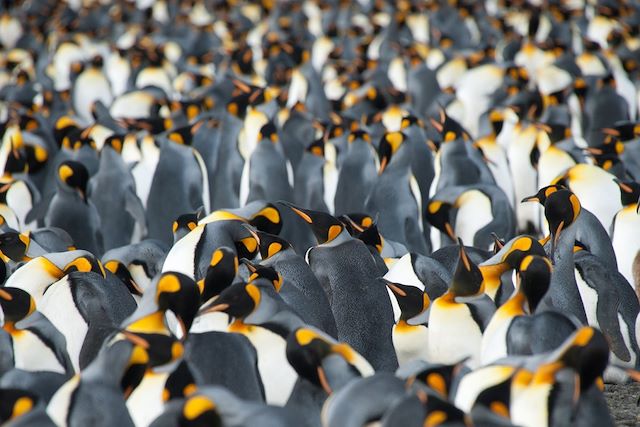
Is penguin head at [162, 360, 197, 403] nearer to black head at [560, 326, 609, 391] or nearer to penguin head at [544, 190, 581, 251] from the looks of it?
black head at [560, 326, 609, 391]

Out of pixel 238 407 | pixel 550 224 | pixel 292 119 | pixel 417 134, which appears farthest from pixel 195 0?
pixel 238 407

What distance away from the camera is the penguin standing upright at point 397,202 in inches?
248

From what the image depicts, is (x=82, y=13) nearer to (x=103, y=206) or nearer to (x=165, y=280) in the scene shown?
(x=103, y=206)

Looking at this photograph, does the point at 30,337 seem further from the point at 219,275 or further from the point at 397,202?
the point at 397,202

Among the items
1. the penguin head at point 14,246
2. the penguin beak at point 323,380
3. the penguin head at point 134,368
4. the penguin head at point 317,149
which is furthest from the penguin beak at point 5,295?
the penguin head at point 317,149

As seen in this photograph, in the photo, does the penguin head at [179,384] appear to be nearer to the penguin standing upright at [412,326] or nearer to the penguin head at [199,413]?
the penguin head at [199,413]

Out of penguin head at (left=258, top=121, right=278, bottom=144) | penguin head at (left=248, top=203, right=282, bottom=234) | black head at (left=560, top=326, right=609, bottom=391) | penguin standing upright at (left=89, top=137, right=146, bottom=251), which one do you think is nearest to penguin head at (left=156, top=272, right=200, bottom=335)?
black head at (left=560, top=326, right=609, bottom=391)

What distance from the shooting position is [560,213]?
15.0 feet

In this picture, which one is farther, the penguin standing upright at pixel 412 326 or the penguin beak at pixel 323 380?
the penguin standing upright at pixel 412 326

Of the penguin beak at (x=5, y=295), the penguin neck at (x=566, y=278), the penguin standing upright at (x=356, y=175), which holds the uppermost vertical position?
the penguin beak at (x=5, y=295)

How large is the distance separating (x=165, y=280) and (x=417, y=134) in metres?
3.90

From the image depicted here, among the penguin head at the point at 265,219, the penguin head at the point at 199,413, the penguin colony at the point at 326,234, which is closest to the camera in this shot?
the penguin head at the point at 199,413

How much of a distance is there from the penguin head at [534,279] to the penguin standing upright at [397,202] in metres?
2.42

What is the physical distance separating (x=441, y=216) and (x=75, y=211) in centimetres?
208
